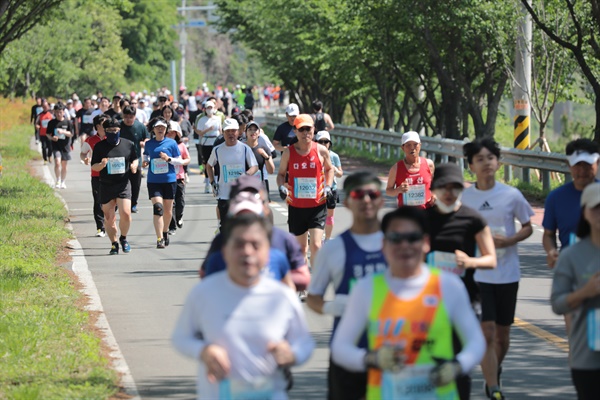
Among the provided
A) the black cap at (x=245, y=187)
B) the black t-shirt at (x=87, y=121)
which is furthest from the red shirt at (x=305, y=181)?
the black t-shirt at (x=87, y=121)

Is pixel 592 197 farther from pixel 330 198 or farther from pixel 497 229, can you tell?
pixel 330 198

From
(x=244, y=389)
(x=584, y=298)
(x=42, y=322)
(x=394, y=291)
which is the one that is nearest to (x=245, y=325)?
(x=244, y=389)

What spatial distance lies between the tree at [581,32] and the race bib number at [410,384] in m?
15.6

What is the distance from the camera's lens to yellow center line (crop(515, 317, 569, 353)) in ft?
36.6

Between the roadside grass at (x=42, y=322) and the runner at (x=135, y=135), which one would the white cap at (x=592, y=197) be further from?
the runner at (x=135, y=135)

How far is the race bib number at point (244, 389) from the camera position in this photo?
5656mm

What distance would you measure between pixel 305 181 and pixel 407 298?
7996mm

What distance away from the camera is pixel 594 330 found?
6578 mm

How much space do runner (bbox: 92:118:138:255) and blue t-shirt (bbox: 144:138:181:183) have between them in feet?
1.68

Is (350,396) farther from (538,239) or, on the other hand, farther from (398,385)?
(538,239)

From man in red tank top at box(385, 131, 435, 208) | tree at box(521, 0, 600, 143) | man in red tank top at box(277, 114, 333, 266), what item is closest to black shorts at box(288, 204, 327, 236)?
man in red tank top at box(277, 114, 333, 266)

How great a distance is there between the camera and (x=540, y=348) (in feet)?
36.2

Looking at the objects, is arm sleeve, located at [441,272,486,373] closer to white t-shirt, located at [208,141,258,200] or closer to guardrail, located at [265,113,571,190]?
white t-shirt, located at [208,141,258,200]

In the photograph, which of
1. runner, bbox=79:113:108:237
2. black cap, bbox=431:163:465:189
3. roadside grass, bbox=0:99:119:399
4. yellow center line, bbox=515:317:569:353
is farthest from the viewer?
runner, bbox=79:113:108:237
